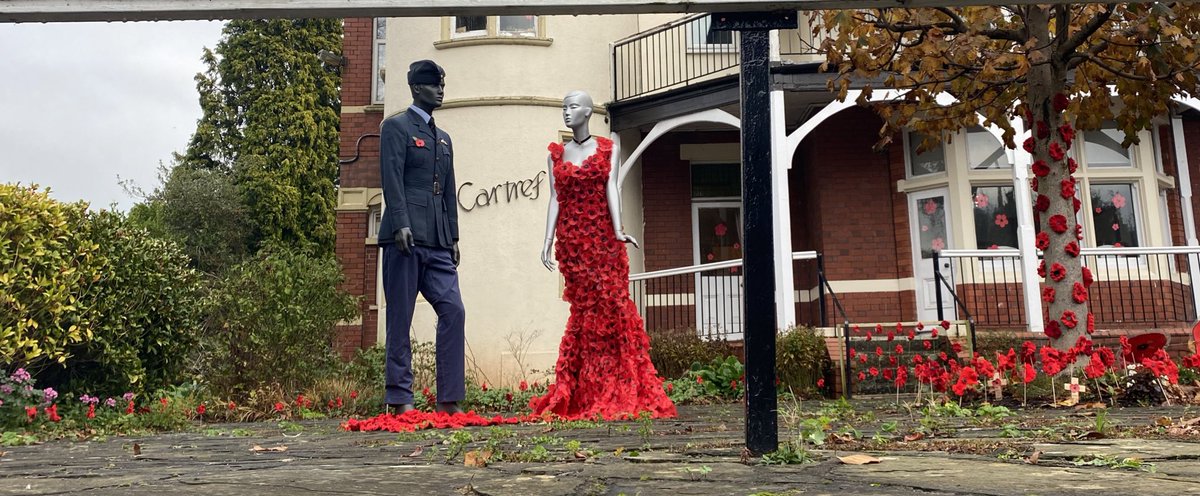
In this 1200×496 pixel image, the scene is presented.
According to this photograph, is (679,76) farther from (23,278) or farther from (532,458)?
(532,458)

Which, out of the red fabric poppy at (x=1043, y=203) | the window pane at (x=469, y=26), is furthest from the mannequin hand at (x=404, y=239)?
the window pane at (x=469, y=26)

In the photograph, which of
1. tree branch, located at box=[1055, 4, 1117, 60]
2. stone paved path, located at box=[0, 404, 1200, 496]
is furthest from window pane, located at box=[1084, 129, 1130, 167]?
stone paved path, located at box=[0, 404, 1200, 496]

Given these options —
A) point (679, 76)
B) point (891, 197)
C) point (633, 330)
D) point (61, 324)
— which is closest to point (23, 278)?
point (61, 324)

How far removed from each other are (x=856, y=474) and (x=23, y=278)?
6305 millimetres

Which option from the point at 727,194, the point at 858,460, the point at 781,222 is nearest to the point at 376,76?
the point at 727,194

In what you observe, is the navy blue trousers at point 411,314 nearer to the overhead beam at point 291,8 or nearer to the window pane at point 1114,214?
the overhead beam at point 291,8

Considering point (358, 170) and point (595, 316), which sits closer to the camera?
point (595, 316)

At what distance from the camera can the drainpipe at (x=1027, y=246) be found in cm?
1091

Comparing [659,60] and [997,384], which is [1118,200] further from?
[997,384]

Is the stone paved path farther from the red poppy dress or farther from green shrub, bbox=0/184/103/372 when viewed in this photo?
green shrub, bbox=0/184/103/372

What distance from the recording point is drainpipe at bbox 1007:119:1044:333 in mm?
10914

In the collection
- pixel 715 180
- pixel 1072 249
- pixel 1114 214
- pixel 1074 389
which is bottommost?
pixel 1074 389

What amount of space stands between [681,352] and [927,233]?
14.5 feet

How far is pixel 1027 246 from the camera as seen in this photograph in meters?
11.0
